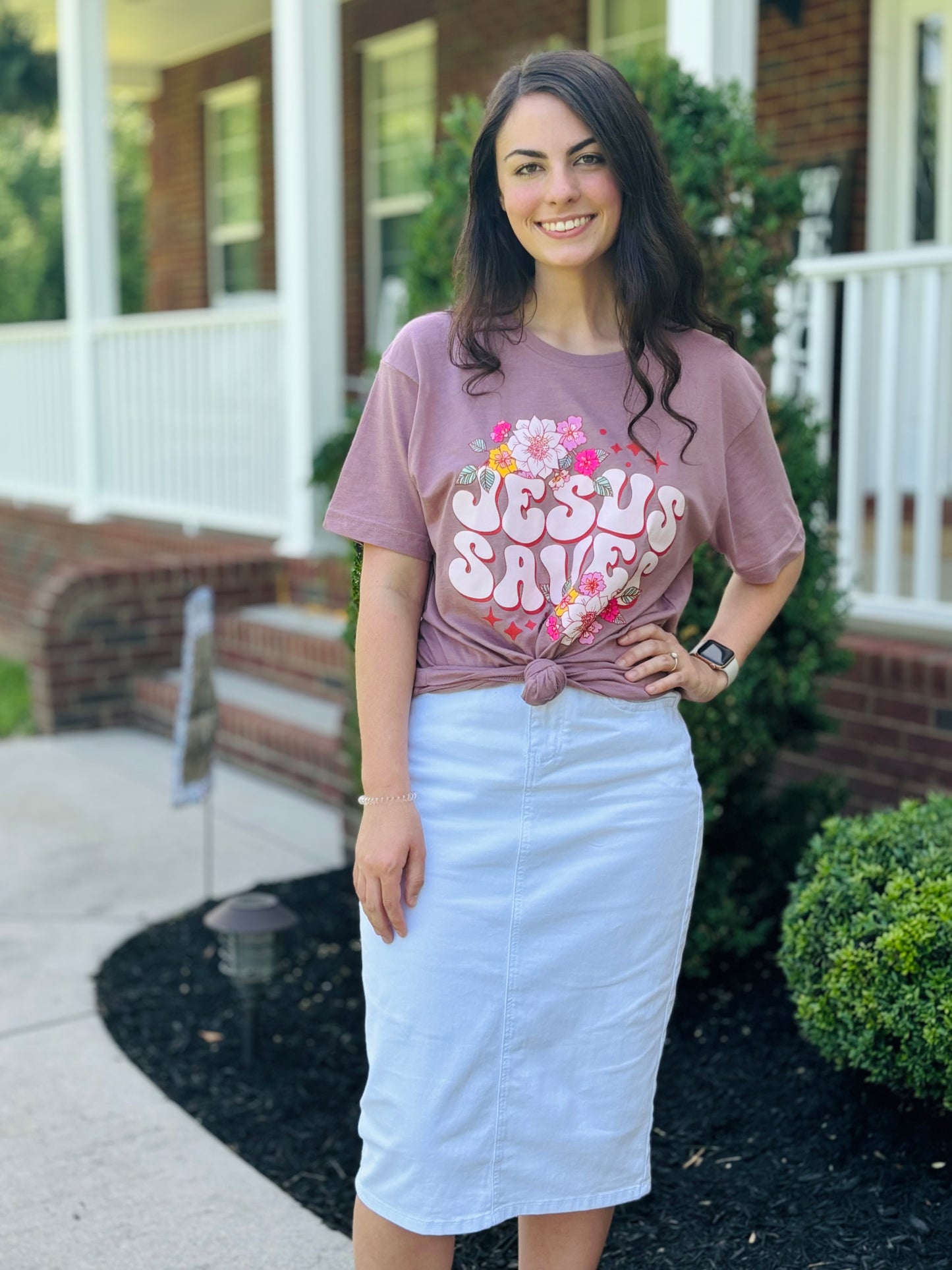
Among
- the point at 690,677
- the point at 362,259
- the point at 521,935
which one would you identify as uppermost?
the point at 362,259

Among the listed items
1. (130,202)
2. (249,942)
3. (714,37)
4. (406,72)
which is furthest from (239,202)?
(130,202)

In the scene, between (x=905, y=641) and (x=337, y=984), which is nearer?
(x=337, y=984)

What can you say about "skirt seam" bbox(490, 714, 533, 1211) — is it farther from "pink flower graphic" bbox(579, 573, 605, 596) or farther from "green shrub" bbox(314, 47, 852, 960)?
"green shrub" bbox(314, 47, 852, 960)

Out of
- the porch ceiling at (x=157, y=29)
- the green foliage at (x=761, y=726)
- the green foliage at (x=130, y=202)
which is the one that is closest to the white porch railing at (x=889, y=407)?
the green foliage at (x=761, y=726)

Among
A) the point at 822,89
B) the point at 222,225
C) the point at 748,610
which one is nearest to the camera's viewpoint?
the point at 748,610

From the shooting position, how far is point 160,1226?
262 cm

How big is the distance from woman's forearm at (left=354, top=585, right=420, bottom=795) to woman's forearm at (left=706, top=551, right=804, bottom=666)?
20.9 inches

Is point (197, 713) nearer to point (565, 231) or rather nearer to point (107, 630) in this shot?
point (565, 231)

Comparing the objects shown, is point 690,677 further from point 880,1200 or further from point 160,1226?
point 160,1226

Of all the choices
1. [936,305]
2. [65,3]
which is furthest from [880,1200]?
[65,3]

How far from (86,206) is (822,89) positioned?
4438 millimetres

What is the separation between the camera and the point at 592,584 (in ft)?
5.92

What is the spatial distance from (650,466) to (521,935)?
0.63 m

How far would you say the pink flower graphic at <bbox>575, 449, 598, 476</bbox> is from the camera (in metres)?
1.79
